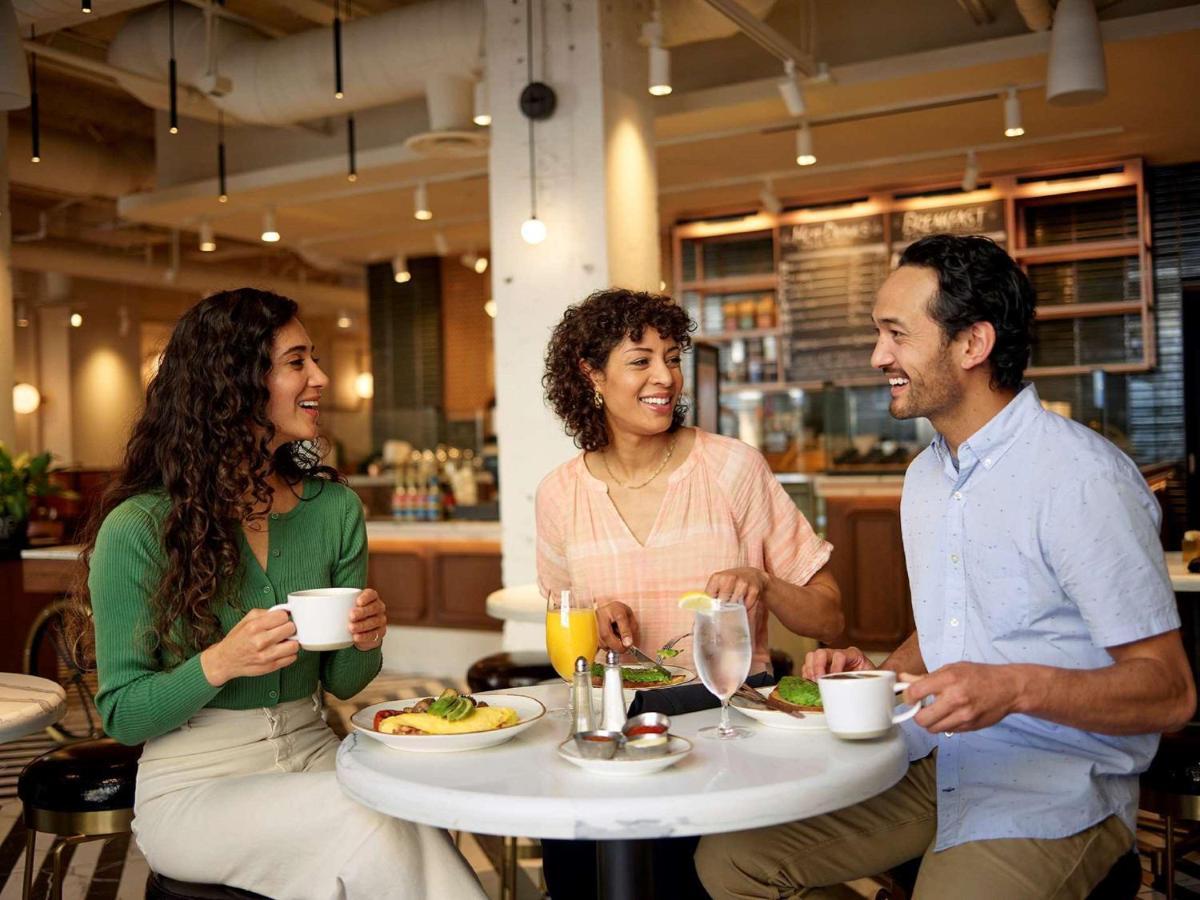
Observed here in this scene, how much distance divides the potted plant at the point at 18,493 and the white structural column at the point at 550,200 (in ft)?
9.07

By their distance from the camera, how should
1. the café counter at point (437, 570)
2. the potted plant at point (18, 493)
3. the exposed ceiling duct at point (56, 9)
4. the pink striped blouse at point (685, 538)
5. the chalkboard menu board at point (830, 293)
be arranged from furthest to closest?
the chalkboard menu board at point (830, 293), the café counter at point (437, 570), the potted plant at point (18, 493), the exposed ceiling duct at point (56, 9), the pink striped blouse at point (685, 538)

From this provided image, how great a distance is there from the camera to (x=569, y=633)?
6.26ft

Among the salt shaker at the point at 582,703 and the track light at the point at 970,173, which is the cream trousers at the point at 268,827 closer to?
the salt shaker at the point at 582,703

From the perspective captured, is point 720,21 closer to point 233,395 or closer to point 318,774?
point 233,395

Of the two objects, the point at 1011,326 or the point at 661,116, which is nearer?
the point at 1011,326

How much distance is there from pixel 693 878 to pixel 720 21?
4375 millimetres

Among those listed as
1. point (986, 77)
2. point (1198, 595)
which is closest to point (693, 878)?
point (1198, 595)

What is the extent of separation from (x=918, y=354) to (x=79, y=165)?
8.55m

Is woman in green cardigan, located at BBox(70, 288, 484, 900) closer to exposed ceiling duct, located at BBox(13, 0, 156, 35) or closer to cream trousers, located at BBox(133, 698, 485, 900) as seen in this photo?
cream trousers, located at BBox(133, 698, 485, 900)

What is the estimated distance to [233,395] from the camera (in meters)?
2.17

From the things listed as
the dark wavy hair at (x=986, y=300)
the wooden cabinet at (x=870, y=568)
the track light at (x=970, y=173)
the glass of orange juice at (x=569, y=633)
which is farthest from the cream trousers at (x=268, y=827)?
the track light at (x=970, y=173)

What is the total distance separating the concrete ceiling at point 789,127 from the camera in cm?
616

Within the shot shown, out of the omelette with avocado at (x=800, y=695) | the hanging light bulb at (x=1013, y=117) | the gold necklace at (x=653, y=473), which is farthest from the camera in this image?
the hanging light bulb at (x=1013, y=117)

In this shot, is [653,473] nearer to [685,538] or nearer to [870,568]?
[685,538]
